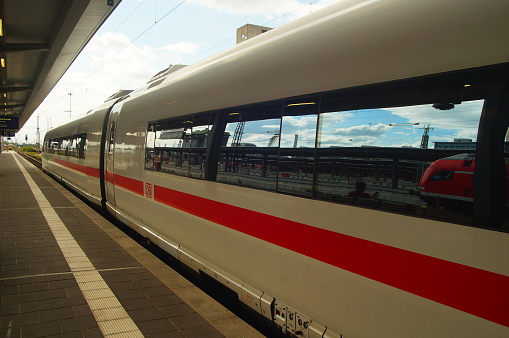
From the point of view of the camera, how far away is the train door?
819cm

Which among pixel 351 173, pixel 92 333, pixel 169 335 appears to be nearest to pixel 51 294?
pixel 92 333

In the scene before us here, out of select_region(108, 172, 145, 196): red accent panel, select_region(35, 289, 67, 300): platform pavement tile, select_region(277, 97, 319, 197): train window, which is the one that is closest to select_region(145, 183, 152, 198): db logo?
select_region(108, 172, 145, 196): red accent panel

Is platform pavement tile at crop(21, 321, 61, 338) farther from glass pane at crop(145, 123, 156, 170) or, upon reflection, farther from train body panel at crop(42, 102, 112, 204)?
train body panel at crop(42, 102, 112, 204)

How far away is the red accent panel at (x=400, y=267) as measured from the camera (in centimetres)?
167

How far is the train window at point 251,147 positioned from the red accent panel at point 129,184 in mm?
3053

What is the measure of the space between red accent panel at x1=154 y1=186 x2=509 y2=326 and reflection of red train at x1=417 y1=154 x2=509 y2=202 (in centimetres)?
35

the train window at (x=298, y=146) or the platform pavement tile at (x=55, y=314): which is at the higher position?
the train window at (x=298, y=146)

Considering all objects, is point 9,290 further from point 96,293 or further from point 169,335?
point 169,335

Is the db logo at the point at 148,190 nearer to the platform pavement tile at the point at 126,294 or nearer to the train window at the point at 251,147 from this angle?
the platform pavement tile at the point at 126,294

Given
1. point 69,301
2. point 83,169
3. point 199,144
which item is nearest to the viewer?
point 69,301

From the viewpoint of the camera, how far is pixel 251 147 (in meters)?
3.42

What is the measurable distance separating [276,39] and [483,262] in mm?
2422

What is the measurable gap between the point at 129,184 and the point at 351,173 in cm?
560

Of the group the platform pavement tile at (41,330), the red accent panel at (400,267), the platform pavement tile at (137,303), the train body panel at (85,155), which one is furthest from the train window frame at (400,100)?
the train body panel at (85,155)
